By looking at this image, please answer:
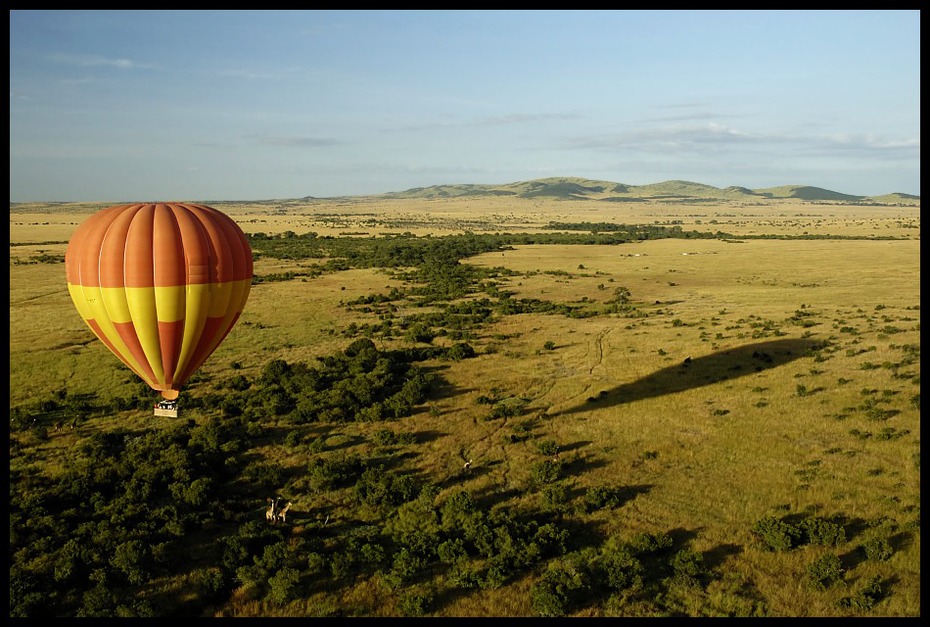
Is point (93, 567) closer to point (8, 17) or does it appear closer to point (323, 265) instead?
point (8, 17)

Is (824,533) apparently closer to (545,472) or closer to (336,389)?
(545,472)

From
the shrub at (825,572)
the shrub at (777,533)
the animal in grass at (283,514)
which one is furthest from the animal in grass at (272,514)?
the shrub at (825,572)

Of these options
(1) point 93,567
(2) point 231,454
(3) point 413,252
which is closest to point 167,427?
(2) point 231,454

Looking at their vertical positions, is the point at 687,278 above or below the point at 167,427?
above

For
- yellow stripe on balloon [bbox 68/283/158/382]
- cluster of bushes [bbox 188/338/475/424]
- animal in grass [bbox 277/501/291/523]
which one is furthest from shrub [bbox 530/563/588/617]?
yellow stripe on balloon [bbox 68/283/158/382]

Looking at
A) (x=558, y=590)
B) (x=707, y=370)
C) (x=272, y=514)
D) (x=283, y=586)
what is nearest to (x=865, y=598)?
(x=558, y=590)

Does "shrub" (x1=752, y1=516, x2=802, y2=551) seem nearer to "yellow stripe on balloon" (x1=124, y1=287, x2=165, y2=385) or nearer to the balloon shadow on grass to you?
the balloon shadow on grass
